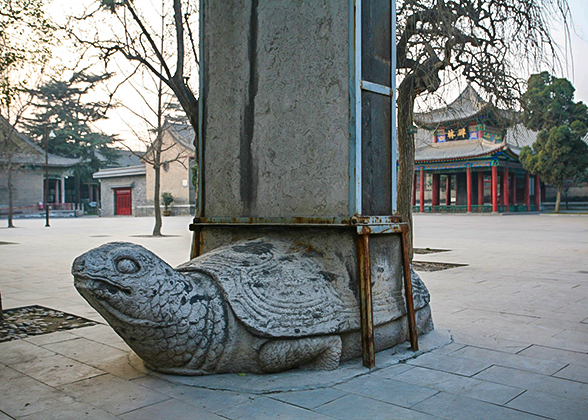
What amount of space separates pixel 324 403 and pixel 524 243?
11582 millimetres

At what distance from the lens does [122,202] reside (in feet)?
136

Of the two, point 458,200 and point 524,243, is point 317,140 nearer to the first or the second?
point 524,243

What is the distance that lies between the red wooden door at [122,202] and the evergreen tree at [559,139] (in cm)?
2940

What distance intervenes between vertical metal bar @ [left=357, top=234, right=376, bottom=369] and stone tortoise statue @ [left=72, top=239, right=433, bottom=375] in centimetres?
10

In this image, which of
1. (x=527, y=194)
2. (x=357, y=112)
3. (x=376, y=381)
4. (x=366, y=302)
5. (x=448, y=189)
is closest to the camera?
(x=376, y=381)

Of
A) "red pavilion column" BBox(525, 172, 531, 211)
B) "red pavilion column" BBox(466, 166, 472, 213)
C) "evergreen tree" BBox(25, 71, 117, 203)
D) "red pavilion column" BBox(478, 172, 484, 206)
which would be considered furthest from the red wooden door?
"red pavilion column" BBox(525, 172, 531, 211)

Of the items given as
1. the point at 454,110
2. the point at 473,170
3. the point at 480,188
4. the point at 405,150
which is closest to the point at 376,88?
the point at 405,150

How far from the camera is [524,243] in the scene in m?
12.8

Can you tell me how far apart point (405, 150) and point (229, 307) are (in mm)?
6601

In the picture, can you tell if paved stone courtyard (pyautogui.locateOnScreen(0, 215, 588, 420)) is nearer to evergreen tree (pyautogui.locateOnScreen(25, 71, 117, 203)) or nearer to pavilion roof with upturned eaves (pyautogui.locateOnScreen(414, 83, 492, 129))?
pavilion roof with upturned eaves (pyautogui.locateOnScreen(414, 83, 492, 129))

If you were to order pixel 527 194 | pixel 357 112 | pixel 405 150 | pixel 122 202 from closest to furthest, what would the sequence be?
pixel 357 112
pixel 405 150
pixel 527 194
pixel 122 202

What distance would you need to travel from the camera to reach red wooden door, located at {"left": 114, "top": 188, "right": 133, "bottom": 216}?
40.8 metres

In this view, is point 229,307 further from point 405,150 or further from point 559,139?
point 559,139

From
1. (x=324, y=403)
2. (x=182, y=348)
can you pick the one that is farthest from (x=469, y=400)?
(x=182, y=348)
